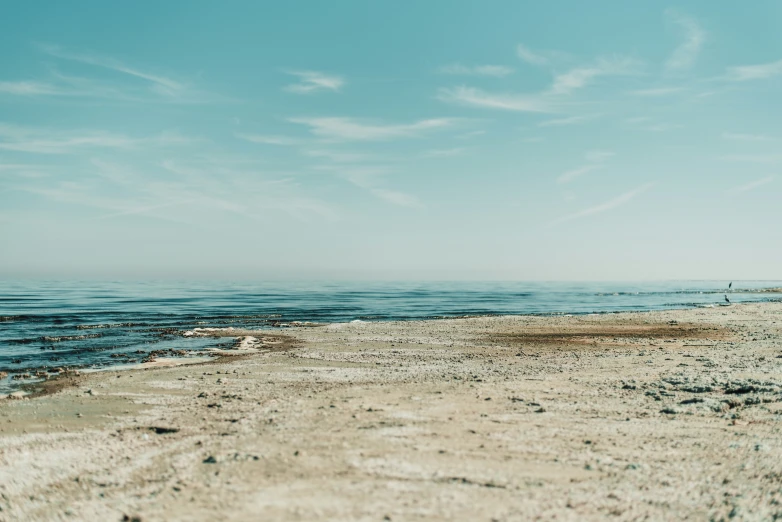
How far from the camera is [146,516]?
237 inches

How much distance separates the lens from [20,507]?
6473 mm

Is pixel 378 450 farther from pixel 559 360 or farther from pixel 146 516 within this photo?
pixel 559 360

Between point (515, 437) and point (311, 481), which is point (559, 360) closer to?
point (515, 437)

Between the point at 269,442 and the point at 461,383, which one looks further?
the point at 461,383

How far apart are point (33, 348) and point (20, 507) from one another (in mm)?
19295

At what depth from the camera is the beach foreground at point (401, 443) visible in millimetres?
6270

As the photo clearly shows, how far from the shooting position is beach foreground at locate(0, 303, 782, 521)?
247 inches

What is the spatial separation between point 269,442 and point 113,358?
14497mm

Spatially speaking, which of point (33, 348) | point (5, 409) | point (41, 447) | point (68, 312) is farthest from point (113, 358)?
point (68, 312)

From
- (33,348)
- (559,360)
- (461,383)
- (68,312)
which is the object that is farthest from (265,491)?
(68,312)

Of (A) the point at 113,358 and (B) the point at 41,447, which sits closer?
(B) the point at 41,447

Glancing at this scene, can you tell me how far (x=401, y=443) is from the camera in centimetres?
820

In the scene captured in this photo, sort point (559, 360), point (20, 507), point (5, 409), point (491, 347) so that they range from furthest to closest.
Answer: point (491, 347), point (559, 360), point (5, 409), point (20, 507)

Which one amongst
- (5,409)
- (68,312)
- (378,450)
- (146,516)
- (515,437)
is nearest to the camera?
(146,516)
